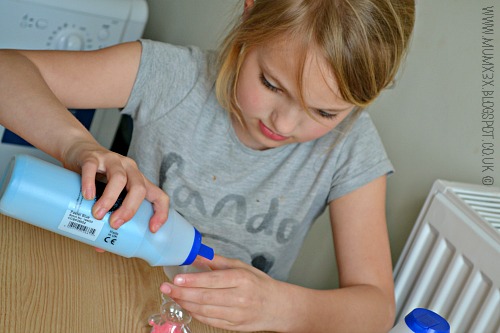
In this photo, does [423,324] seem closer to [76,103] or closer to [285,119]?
[285,119]

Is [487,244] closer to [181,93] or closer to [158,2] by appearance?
[181,93]

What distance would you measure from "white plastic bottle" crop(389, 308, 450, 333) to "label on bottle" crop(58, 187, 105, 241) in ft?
1.07

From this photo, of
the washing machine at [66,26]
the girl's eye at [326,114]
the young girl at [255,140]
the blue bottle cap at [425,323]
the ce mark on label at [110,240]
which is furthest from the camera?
the washing machine at [66,26]

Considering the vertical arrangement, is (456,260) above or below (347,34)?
below

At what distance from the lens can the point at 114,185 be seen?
0.74 meters

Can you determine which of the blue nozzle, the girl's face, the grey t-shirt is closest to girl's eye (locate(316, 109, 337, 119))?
the girl's face

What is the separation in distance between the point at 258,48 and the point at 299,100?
99mm

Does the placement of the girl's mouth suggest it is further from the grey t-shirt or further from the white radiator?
the white radiator

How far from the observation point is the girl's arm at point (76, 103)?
2.47 feet

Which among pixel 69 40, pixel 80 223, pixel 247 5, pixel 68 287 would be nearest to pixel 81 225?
pixel 80 223

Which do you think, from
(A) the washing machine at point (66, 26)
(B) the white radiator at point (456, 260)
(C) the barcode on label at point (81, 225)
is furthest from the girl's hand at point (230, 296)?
(A) the washing machine at point (66, 26)

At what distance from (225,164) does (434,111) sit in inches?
15.8

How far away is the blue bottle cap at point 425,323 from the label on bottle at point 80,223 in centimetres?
33

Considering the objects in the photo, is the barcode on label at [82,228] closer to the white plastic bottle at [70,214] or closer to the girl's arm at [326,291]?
the white plastic bottle at [70,214]
